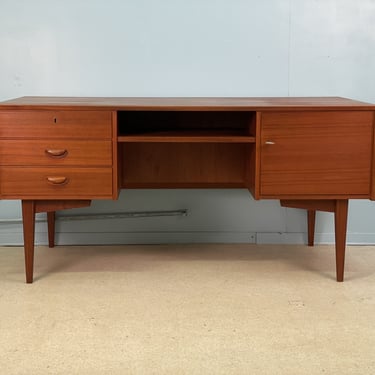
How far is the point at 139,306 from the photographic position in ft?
6.27

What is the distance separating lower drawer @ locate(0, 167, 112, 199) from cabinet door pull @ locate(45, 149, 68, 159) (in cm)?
4

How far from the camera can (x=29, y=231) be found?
2109 millimetres

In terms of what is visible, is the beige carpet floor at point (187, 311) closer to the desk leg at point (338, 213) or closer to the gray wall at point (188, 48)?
the desk leg at point (338, 213)

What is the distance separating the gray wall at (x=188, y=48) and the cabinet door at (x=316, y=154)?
53cm

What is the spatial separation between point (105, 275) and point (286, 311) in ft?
Result: 2.31

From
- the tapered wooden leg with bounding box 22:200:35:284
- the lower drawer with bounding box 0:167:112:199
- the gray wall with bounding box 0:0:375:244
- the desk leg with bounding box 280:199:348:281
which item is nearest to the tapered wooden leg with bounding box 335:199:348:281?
the desk leg with bounding box 280:199:348:281

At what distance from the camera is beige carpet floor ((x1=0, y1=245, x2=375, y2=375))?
154 centimetres

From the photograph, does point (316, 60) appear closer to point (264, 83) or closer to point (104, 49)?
point (264, 83)

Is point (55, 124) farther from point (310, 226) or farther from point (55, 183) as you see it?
point (310, 226)

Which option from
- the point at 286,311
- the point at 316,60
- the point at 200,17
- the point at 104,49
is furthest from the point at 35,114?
the point at 316,60

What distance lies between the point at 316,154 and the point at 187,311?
69 centimetres

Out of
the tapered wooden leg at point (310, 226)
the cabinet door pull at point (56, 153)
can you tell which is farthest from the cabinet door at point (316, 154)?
the cabinet door pull at point (56, 153)

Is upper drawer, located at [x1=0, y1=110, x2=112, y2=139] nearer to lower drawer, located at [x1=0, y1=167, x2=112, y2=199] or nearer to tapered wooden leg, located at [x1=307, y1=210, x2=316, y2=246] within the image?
lower drawer, located at [x1=0, y1=167, x2=112, y2=199]

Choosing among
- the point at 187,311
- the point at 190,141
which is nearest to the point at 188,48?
the point at 190,141
